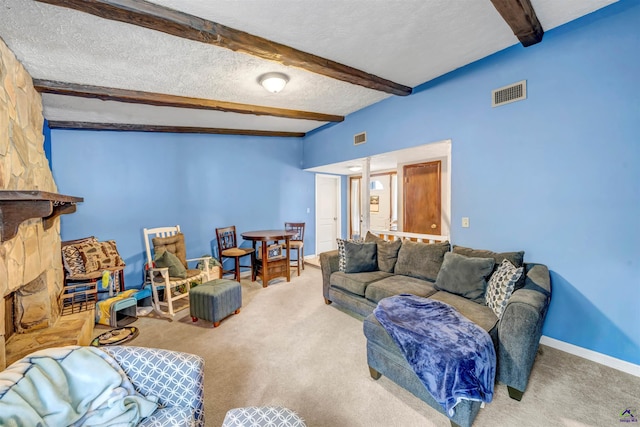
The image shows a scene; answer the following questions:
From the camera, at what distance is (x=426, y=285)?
2773mm

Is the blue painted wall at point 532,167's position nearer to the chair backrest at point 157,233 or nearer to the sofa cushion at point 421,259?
the chair backrest at point 157,233

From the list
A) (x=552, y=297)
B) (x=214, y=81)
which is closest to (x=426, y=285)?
(x=552, y=297)

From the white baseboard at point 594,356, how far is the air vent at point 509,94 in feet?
7.58

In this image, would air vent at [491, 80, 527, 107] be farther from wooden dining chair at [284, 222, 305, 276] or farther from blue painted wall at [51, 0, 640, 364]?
wooden dining chair at [284, 222, 305, 276]

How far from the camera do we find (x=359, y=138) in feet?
14.4

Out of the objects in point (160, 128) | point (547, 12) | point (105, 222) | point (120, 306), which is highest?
point (547, 12)

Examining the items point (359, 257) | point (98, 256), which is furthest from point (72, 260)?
point (359, 257)

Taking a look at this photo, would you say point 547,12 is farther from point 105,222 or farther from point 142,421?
point 105,222

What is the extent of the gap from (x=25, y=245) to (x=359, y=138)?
406cm

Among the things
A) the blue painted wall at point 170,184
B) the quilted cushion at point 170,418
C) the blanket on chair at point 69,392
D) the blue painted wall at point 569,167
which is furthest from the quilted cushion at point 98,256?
the blue painted wall at point 569,167

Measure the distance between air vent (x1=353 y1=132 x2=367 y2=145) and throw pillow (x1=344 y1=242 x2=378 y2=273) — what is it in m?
1.83

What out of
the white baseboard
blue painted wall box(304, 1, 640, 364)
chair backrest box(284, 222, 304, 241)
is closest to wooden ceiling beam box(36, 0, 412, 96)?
blue painted wall box(304, 1, 640, 364)

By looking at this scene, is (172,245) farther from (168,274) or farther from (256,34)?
(256,34)

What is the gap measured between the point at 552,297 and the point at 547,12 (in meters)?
2.43
